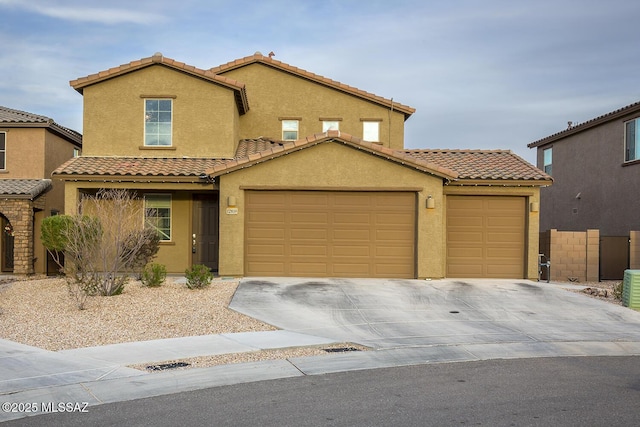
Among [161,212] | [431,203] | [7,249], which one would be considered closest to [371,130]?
[431,203]

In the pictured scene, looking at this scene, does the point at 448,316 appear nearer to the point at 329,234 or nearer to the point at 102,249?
the point at 329,234

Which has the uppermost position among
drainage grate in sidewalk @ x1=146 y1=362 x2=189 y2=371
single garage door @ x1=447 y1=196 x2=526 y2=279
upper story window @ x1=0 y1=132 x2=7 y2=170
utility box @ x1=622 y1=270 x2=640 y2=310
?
upper story window @ x1=0 y1=132 x2=7 y2=170

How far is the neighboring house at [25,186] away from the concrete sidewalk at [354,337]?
9198 millimetres

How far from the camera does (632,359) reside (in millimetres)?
9602

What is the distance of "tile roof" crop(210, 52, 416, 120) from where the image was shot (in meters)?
23.4

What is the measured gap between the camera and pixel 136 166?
18578mm

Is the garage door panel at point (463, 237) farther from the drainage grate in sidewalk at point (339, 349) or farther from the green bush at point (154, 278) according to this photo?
the drainage grate in sidewalk at point (339, 349)

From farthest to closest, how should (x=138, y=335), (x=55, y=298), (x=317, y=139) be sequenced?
(x=317, y=139) → (x=55, y=298) → (x=138, y=335)

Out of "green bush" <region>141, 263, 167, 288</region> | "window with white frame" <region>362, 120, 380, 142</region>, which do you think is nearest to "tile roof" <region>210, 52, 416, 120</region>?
"window with white frame" <region>362, 120, 380, 142</region>

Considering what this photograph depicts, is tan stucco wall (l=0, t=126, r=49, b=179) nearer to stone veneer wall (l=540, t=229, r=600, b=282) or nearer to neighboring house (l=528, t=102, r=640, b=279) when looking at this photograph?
stone veneer wall (l=540, t=229, r=600, b=282)

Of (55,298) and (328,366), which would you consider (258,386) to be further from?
(55,298)

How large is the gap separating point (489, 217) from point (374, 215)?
351 cm

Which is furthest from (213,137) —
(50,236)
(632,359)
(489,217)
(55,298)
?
(632,359)

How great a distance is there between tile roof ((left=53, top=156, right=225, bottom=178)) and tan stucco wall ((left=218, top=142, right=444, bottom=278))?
142 cm
